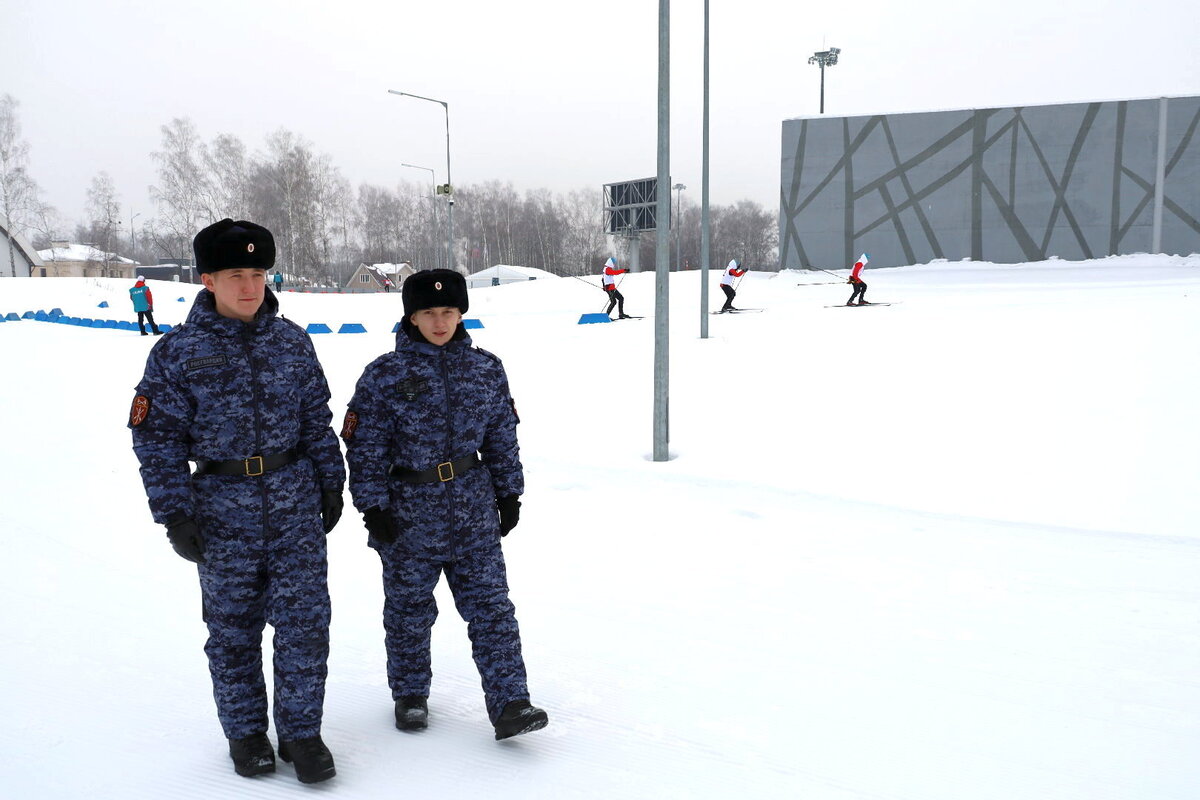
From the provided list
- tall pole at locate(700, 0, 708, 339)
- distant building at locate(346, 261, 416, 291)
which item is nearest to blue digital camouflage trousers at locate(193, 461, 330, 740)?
tall pole at locate(700, 0, 708, 339)

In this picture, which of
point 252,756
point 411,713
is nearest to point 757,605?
point 411,713

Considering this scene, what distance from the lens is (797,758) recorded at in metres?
2.61

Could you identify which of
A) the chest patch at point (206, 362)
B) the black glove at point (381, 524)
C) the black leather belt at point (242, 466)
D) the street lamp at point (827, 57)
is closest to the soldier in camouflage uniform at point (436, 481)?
the black glove at point (381, 524)

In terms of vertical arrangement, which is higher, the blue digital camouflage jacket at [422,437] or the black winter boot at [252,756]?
the blue digital camouflage jacket at [422,437]

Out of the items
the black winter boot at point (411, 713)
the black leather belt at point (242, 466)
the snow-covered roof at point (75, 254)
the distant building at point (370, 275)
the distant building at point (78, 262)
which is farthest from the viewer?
the snow-covered roof at point (75, 254)

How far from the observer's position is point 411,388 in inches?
103

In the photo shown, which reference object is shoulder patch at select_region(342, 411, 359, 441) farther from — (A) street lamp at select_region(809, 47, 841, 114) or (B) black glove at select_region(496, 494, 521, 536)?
(A) street lamp at select_region(809, 47, 841, 114)

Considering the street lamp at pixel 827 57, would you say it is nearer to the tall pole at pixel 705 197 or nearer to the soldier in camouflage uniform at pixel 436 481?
the tall pole at pixel 705 197

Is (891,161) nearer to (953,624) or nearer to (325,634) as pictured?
(953,624)

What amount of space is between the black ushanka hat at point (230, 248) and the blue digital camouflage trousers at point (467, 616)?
1032mm

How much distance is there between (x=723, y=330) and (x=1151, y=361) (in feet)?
25.2

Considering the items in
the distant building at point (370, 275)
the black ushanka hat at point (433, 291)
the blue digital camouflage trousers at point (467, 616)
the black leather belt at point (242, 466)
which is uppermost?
the distant building at point (370, 275)

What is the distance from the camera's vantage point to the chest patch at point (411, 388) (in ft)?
8.57

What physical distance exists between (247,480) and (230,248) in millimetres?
701
